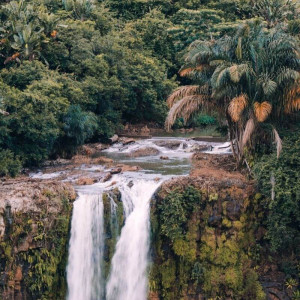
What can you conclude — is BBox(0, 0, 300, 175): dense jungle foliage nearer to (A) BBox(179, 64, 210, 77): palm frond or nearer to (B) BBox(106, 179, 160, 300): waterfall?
(A) BBox(179, 64, 210, 77): palm frond

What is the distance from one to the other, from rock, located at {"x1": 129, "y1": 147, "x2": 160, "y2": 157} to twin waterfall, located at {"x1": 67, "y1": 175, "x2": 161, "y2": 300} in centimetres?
1035

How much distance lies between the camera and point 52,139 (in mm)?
25641

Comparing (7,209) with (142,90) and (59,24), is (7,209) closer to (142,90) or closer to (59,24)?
(59,24)

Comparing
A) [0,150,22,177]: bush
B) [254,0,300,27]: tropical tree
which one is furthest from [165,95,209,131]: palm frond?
[254,0,300,27]: tropical tree

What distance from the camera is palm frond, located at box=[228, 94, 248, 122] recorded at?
A: 708 inches

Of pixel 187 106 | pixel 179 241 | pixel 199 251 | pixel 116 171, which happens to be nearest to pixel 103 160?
pixel 116 171

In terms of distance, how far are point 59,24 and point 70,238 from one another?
20.6m

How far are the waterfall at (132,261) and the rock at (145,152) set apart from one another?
33.9 feet

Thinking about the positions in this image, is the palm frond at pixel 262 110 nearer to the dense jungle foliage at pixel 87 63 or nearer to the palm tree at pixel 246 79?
the palm tree at pixel 246 79

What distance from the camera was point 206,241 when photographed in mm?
17125

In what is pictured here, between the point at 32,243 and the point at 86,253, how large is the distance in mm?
1932

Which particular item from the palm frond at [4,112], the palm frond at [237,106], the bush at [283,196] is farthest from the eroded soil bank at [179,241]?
the palm frond at [4,112]

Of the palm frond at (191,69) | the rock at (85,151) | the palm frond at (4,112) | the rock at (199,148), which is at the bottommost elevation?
the rock at (199,148)

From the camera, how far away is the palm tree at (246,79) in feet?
59.4
